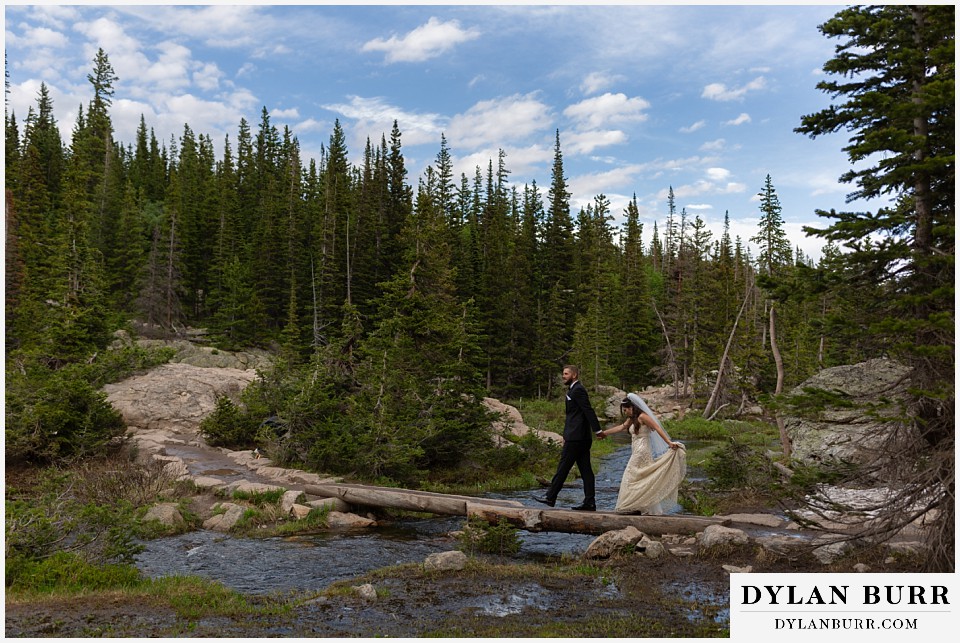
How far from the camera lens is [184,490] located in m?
15.8

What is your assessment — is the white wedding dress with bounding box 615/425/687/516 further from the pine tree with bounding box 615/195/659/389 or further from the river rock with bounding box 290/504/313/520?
the pine tree with bounding box 615/195/659/389

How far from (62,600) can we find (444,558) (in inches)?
204

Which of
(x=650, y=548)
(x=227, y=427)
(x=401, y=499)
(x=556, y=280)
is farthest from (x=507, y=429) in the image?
(x=556, y=280)

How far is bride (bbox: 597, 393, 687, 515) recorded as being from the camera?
37.5 ft

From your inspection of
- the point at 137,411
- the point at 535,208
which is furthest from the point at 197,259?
the point at 137,411

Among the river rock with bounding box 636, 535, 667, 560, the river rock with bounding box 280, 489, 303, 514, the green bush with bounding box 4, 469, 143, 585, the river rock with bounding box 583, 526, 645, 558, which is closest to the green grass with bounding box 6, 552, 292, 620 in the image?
the green bush with bounding box 4, 469, 143, 585

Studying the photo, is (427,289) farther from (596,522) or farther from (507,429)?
(596,522)

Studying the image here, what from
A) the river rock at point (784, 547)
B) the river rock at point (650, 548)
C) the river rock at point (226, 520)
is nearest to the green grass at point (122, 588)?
the river rock at point (226, 520)

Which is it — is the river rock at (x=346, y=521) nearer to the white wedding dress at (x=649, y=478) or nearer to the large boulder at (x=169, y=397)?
the white wedding dress at (x=649, y=478)

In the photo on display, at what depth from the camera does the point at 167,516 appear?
13.6 metres

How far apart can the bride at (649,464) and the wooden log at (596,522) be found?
41 centimetres

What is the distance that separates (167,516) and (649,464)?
10.4 meters

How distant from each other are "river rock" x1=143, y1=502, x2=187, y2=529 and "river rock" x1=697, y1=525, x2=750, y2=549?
35.4 ft

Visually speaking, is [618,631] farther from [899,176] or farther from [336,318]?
[336,318]
